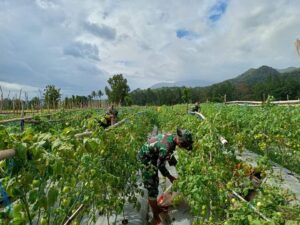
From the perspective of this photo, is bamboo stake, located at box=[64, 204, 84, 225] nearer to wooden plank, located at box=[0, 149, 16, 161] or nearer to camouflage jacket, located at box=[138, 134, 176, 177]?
wooden plank, located at box=[0, 149, 16, 161]

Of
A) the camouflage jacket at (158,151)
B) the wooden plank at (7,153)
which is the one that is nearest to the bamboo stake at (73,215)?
the wooden plank at (7,153)

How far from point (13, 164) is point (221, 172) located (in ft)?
6.50

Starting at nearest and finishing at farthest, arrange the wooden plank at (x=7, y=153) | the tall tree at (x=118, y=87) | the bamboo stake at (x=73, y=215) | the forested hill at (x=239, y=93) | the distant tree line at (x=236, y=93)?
the wooden plank at (x=7, y=153), the bamboo stake at (x=73, y=215), the tall tree at (x=118, y=87), the distant tree line at (x=236, y=93), the forested hill at (x=239, y=93)

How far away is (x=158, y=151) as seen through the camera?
4793mm

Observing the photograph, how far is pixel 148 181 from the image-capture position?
15.4ft

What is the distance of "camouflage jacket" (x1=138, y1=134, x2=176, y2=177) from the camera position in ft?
15.4

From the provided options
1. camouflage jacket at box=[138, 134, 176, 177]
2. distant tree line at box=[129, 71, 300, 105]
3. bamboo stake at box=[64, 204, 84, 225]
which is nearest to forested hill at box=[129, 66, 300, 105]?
distant tree line at box=[129, 71, 300, 105]

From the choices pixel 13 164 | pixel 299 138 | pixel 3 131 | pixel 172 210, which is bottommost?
pixel 172 210

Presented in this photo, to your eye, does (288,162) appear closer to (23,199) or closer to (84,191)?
(84,191)

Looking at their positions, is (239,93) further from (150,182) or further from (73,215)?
(73,215)

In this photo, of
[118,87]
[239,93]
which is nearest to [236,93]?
[239,93]

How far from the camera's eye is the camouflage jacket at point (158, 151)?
4.69m

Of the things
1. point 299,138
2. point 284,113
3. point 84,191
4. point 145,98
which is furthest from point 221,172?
point 145,98

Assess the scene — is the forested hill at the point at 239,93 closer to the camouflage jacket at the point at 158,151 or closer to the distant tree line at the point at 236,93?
the distant tree line at the point at 236,93
